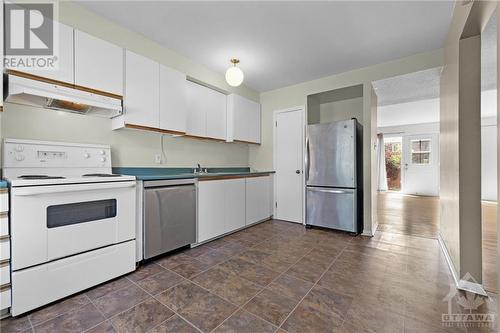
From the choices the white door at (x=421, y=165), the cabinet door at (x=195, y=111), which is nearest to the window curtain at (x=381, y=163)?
the white door at (x=421, y=165)

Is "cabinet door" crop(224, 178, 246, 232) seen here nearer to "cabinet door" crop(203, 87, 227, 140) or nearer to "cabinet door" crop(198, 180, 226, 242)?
"cabinet door" crop(198, 180, 226, 242)

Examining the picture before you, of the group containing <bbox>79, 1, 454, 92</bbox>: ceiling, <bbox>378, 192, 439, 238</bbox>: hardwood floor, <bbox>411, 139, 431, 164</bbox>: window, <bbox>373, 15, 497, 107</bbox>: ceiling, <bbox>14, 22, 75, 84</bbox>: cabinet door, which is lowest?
<bbox>378, 192, 439, 238</bbox>: hardwood floor

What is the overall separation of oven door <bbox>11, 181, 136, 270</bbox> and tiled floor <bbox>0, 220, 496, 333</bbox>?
382 mm

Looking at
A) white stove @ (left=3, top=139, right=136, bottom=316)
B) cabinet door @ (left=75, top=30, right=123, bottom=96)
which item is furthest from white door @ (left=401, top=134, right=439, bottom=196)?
cabinet door @ (left=75, top=30, right=123, bottom=96)

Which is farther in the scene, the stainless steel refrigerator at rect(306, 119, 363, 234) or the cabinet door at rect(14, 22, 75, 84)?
the stainless steel refrigerator at rect(306, 119, 363, 234)

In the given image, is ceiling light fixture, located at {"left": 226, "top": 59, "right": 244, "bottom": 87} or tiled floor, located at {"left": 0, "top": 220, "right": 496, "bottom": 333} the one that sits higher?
ceiling light fixture, located at {"left": 226, "top": 59, "right": 244, "bottom": 87}

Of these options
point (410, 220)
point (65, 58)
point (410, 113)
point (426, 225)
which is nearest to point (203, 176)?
point (65, 58)

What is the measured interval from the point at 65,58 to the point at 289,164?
10.5ft

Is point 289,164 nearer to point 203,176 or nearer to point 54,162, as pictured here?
point 203,176

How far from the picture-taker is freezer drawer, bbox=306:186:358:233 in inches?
123

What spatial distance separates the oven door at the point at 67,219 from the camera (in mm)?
1426

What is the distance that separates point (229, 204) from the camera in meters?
3.08

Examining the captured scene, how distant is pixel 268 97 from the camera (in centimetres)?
422

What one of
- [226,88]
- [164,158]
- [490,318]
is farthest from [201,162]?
[490,318]
